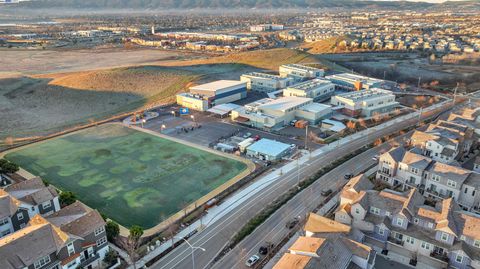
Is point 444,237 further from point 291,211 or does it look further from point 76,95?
point 76,95

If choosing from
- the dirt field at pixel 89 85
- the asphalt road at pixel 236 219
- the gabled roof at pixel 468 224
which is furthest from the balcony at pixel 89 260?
the dirt field at pixel 89 85

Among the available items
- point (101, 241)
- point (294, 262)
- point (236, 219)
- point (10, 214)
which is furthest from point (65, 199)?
point (294, 262)

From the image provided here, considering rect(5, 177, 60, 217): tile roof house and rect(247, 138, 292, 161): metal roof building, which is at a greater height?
rect(5, 177, 60, 217): tile roof house

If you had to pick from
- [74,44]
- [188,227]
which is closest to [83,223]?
[188,227]

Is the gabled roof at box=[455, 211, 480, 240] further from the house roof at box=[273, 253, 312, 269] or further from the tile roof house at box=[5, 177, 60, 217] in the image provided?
the tile roof house at box=[5, 177, 60, 217]

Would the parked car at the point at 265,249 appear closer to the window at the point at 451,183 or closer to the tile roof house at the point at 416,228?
the tile roof house at the point at 416,228

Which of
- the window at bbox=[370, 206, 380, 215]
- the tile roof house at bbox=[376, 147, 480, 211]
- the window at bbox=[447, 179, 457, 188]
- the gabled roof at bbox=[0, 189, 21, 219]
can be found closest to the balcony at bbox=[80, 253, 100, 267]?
the gabled roof at bbox=[0, 189, 21, 219]

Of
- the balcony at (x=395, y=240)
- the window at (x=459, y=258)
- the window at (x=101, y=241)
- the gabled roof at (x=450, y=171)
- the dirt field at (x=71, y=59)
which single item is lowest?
the balcony at (x=395, y=240)
